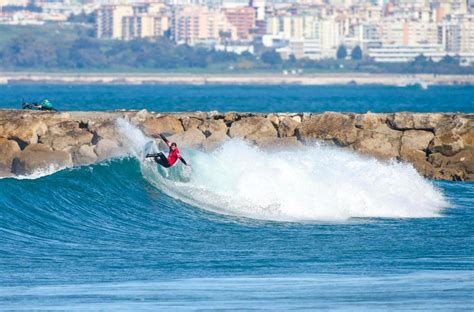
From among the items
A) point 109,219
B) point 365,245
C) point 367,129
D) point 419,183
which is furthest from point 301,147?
point 365,245

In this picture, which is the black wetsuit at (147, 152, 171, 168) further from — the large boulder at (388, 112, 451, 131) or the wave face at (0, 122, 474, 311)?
the large boulder at (388, 112, 451, 131)

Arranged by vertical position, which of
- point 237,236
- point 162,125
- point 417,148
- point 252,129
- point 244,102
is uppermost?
point 162,125

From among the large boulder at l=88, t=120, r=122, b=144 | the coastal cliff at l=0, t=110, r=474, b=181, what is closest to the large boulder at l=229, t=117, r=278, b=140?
the coastal cliff at l=0, t=110, r=474, b=181

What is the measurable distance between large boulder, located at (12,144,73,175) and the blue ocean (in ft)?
4.76

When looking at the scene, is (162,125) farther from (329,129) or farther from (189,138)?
(329,129)

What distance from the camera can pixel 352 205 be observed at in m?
24.3

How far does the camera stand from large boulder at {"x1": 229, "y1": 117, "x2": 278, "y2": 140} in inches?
1284

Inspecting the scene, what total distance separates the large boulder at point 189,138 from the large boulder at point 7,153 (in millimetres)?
3311

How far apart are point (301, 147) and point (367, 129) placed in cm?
258

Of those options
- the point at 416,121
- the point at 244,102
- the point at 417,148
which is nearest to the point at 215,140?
the point at 417,148

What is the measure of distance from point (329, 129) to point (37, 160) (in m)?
7.56

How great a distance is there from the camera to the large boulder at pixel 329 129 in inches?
1310

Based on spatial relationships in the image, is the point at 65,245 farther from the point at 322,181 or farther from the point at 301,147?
the point at 301,147

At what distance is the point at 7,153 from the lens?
29859mm
